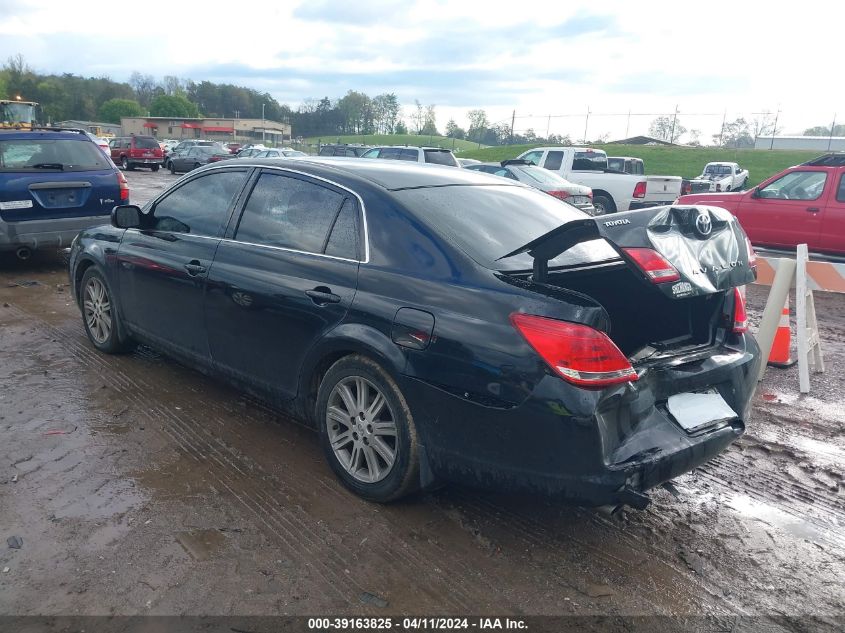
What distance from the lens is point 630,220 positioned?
295 cm

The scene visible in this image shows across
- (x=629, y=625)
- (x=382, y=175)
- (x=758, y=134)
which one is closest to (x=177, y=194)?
(x=382, y=175)

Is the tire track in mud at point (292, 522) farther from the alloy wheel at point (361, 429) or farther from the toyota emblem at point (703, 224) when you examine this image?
the toyota emblem at point (703, 224)

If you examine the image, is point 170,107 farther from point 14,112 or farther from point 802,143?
point 802,143

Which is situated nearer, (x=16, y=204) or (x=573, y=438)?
(x=573, y=438)

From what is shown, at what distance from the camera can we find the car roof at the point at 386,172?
388 cm

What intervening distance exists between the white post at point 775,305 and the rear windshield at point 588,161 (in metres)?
13.8

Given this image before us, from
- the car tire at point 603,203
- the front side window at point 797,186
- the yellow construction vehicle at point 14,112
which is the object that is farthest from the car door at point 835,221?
the yellow construction vehicle at point 14,112

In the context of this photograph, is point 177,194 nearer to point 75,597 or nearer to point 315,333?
→ point 315,333

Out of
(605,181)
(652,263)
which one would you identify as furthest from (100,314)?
(605,181)

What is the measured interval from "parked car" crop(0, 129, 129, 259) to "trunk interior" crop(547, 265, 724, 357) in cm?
758

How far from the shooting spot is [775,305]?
5.71m

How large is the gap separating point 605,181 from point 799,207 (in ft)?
24.2

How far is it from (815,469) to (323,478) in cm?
291

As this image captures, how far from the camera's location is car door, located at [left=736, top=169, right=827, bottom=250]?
34.9 feet
